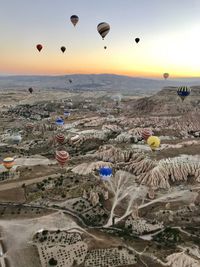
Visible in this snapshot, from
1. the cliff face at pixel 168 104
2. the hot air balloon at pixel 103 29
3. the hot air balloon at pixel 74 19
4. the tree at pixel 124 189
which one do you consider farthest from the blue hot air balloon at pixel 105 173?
the cliff face at pixel 168 104

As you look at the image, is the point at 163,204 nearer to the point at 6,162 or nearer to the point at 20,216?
the point at 20,216

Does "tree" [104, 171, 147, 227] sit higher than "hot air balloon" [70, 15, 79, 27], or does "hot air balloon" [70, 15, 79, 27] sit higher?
"hot air balloon" [70, 15, 79, 27]

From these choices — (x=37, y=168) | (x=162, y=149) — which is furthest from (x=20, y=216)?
(x=162, y=149)

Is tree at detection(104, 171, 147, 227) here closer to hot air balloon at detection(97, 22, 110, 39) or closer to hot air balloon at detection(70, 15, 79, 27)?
hot air balloon at detection(97, 22, 110, 39)

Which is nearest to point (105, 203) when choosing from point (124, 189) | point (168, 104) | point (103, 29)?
point (124, 189)

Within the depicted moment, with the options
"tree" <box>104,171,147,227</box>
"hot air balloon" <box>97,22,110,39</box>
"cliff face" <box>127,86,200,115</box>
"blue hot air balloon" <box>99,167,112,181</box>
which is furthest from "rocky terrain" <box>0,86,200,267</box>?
"hot air balloon" <box>97,22,110,39</box>

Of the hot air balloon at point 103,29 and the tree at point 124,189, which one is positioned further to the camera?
the hot air balloon at point 103,29

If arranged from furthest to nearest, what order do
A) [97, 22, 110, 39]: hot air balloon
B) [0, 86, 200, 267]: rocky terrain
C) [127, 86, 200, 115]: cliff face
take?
1. [127, 86, 200, 115]: cliff face
2. [97, 22, 110, 39]: hot air balloon
3. [0, 86, 200, 267]: rocky terrain

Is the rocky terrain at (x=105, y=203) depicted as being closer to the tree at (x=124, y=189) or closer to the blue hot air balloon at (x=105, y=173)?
the tree at (x=124, y=189)
